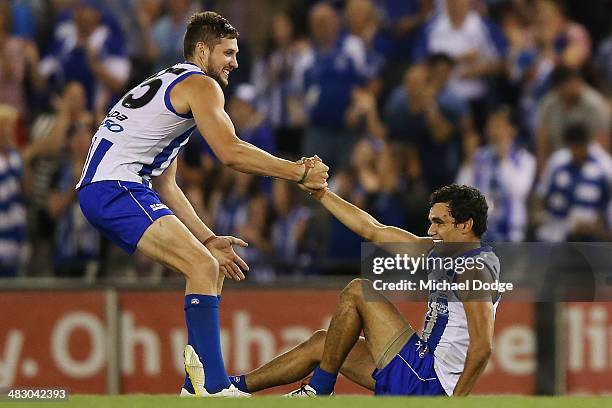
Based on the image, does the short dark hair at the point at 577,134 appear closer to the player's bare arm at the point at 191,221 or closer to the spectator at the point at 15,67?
the player's bare arm at the point at 191,221

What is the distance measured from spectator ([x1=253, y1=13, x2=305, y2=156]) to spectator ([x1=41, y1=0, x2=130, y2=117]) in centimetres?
142

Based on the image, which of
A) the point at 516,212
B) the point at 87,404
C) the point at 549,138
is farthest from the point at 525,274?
the point at 87,404

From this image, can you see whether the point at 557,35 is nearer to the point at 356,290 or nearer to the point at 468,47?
the point at 468,47

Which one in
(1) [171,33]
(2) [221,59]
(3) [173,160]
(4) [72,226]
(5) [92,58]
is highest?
(1) [171,33]

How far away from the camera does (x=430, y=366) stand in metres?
7.52

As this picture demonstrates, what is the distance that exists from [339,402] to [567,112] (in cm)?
630

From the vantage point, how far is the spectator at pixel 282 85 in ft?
42.4

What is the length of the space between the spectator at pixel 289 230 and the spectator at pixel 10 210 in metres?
2.33

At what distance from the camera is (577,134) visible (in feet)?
37.5

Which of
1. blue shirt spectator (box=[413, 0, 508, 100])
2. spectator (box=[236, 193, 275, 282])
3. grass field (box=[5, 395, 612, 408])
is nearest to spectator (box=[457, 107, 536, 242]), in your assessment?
blue shirt spectator (box=[413, 0, 508, 100])

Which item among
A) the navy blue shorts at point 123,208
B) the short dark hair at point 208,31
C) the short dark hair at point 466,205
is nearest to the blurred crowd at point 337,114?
the short dark hair at point 466,205

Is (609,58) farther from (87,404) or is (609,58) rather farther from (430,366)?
(87,404)

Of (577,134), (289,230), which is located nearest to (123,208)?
(289,230)

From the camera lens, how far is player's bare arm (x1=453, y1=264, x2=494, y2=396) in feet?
23.1
